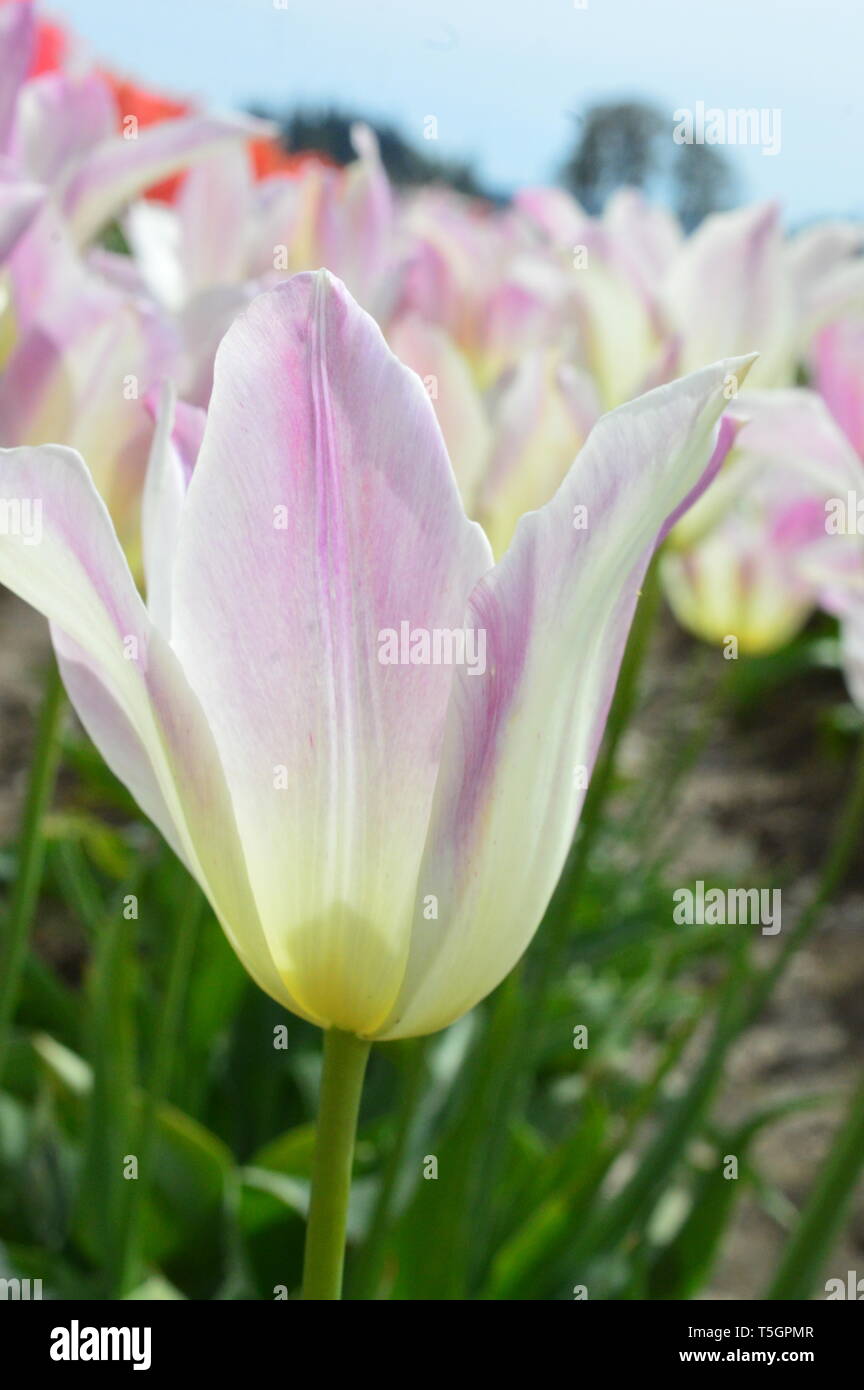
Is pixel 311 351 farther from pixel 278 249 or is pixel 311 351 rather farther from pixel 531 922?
pixel 278 249

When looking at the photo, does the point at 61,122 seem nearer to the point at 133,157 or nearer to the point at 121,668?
the point at 133,157

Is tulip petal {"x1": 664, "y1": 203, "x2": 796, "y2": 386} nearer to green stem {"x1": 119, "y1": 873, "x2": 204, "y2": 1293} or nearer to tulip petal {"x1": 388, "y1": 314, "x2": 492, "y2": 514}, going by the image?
tulip petal {"x1": 388, "y1": 314, "x2": 492, "y2": 514}

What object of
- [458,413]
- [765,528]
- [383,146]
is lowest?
[458,413]

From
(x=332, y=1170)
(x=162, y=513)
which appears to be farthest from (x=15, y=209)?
(x=332, y=1170)

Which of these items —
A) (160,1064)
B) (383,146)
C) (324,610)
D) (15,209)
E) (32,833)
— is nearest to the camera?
(324,610)

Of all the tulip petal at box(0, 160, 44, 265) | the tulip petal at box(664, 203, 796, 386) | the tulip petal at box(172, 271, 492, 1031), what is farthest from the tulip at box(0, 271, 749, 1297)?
the tulip petal at box(664, 203, 796, 386)
